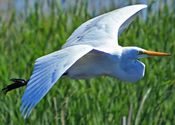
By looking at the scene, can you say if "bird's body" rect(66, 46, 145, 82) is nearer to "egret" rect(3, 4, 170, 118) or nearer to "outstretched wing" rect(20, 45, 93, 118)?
"egret" rect(3, 4, 170, 118)

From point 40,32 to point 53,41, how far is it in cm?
25

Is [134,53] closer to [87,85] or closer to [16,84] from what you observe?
[87,85]

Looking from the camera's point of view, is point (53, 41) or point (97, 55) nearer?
point (97, 55)

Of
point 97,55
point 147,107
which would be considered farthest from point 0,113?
point 147,107

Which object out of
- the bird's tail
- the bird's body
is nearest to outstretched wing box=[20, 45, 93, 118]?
the bird's body

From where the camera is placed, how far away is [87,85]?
133 inches

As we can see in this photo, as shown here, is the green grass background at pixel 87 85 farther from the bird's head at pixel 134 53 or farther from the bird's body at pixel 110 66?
the bird's head at pixel 134 53

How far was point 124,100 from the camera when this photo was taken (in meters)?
3.15

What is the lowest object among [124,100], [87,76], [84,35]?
[124,100]

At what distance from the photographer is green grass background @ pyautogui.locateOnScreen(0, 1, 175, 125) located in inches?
116

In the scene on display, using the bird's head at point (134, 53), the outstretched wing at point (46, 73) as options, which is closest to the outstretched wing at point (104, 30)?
the bird's head at point (134, 53)

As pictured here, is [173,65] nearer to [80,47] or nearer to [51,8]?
[80,47]

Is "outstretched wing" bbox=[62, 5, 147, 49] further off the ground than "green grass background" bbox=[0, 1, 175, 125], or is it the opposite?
"outstretched wing" bbox=[62, 5, 147, 49]

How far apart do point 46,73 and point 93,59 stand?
57 cm
